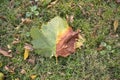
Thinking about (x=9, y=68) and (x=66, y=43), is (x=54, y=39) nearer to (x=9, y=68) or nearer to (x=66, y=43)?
(x=66, y=43)

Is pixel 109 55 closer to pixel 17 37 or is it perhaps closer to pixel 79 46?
pixel 79 46

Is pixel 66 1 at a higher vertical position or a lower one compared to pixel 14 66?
higher

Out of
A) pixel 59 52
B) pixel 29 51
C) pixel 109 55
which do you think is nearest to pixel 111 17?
pixel 109 55

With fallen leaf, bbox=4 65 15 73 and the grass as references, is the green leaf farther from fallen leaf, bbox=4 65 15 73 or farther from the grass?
fallen leaf, bbox=4 65 15 73

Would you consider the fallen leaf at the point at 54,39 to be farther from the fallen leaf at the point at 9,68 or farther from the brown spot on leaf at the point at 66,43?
the fallen leaf at the point at 9,68

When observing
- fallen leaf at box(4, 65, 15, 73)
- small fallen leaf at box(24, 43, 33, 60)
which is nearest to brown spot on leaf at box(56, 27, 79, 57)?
small fallen leaf at box(24, 43, 33, 60)

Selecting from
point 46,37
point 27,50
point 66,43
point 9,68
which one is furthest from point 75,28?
point 9,68
